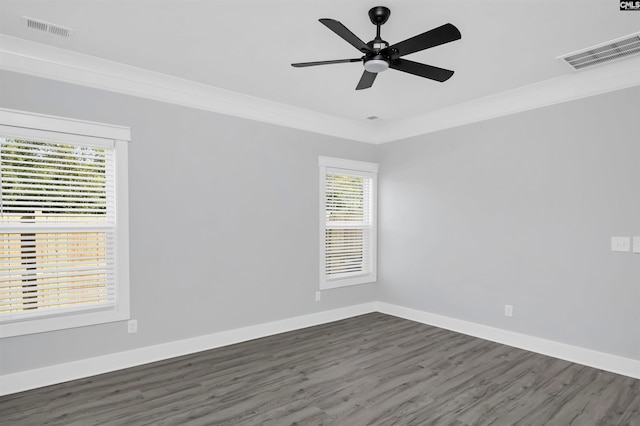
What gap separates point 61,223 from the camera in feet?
10.6

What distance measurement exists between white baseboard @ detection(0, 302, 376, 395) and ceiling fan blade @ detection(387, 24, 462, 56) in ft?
11.0

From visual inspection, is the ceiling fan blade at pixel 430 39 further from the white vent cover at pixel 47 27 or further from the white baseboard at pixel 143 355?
the white baseboard at pixel 143 355

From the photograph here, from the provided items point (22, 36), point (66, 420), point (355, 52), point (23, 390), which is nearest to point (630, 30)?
point (355, 52)

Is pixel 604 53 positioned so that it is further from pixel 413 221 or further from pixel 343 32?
pixel 413 221

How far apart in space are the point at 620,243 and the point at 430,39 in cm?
271

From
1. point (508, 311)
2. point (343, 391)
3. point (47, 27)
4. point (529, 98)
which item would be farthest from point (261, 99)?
point (508, 311)

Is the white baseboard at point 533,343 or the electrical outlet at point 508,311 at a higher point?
the electrical outlet at point 508,311

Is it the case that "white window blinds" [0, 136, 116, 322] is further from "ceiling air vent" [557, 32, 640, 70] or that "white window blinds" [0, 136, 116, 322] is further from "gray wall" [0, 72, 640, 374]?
"ceiling air vent" [557, 32, 640, 70]

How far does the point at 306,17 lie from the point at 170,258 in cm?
260

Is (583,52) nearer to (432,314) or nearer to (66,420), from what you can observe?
(432,314)

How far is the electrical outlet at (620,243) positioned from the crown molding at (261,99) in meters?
1.39

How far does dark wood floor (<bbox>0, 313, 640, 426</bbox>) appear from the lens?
2.68 metres

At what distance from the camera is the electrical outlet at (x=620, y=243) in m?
3.39

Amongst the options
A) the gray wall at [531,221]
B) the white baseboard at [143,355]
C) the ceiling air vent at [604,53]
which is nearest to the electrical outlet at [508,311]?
the gray wall at [531,221]
